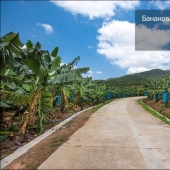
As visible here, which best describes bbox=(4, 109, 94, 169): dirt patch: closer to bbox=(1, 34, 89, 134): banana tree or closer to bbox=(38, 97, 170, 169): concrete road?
bbox=(38, 97, 170, 169): concrete road

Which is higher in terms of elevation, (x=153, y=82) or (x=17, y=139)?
(x=153, y=82)

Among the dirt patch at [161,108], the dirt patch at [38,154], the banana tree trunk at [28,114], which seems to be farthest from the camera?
the dirt patch at [161,108]

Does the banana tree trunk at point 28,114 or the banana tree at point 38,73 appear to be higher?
the banana tree at point 38,73

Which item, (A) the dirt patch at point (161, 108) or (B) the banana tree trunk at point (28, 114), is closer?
(B) the banana tree trunk at point (28, 114)

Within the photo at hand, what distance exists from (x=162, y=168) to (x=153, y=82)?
2436 cm

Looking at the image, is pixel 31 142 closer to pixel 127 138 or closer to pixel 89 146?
pixel 89 146

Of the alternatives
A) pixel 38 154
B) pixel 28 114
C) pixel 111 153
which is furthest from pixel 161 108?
pixel 38 154

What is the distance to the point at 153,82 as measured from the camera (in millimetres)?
27828

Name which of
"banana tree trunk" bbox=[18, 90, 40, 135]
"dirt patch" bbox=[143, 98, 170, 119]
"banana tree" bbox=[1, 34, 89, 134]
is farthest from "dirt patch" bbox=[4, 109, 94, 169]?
"dirt patch" bbox=[143, 98, 170, 119]

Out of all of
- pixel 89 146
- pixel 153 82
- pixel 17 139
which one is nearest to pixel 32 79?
pixel 17 139

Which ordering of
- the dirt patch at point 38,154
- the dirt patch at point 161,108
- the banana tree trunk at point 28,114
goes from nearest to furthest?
the dirt patch at point 38,154
the banana tree trunk at point 28,114
the dirt patch at point 161,108

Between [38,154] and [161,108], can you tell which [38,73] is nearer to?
[38,154]

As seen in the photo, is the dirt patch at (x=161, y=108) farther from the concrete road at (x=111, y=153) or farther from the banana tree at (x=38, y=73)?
the banana tree at (x=38, y=73)

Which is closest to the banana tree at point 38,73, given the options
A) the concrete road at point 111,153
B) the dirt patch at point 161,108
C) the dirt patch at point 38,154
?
the dirt patch at point 38,154
